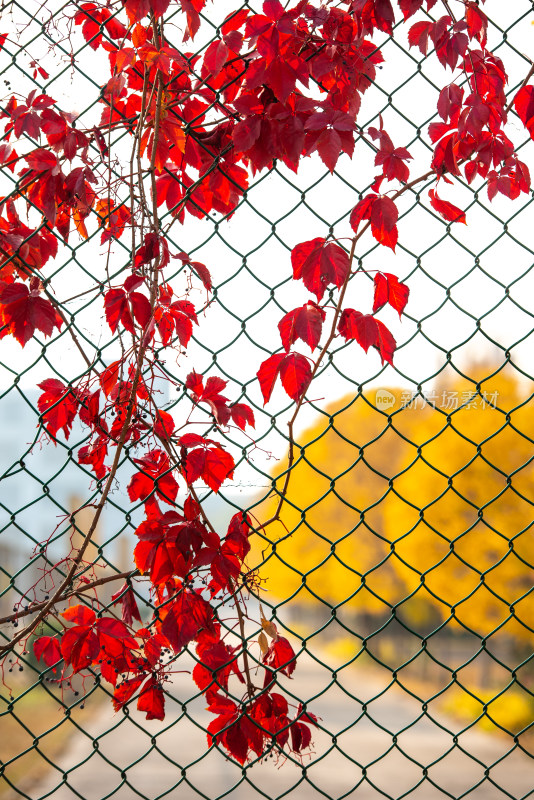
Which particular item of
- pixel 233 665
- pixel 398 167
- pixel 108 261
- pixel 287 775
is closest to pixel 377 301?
pixel 398 167

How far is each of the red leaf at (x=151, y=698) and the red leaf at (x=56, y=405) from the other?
35 cm

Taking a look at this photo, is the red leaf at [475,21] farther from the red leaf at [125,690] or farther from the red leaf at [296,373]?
the red leaf at [125,690]

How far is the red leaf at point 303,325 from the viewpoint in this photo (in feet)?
3.01

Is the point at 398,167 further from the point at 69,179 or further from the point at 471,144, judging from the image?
the point at 69,179

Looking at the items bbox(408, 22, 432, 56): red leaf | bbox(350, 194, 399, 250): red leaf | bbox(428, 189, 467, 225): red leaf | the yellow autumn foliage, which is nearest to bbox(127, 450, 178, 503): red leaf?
bbox(350, 194, 399, 250): red leaf

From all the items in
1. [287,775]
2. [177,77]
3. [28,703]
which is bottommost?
[177,77]

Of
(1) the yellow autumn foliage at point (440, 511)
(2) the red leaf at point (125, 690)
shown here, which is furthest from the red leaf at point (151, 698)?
(1) the yellow autumn foliage at point (440, 511)

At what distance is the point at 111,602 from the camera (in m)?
0.98

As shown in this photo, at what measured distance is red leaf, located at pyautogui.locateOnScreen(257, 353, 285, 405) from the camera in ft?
3.03

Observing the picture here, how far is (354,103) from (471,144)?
175 millimetres

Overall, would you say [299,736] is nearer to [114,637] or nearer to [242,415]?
[114,637]

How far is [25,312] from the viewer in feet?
3.08

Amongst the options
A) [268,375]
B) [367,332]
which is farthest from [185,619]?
[367,332]
